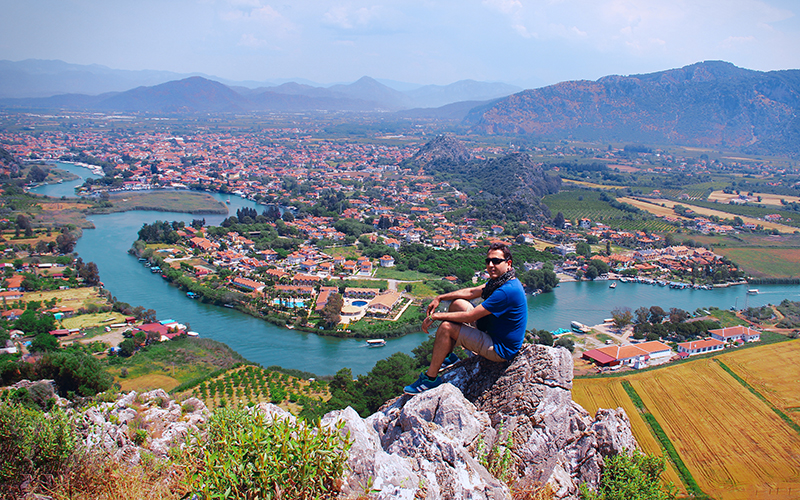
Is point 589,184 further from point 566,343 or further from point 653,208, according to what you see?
point 566,343

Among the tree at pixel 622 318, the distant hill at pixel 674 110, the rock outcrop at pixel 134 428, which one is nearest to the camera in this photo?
the rock outcrop at pixel 134 428

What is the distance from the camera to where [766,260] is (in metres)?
23.0

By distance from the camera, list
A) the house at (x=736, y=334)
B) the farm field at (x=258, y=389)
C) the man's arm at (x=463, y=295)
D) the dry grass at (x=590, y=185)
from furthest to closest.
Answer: the dry grass at (x=590, y=185), the house at (x=736, y=334), the farm field at (x=258, y=389), the man's arm at (x=463, y=295)

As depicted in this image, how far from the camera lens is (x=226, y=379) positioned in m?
10.7

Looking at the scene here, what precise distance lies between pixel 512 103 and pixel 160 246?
91.5 meters

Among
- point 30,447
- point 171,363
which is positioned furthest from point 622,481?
point 171,363

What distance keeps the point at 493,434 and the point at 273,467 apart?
1256 millimetres

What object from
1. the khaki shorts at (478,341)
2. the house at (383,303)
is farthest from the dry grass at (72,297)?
the khaki shorts at (478,341)

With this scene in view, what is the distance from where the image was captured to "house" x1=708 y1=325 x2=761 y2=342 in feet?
46.3

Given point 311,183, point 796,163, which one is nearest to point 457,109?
point 796,163

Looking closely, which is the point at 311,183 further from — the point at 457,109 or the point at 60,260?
the point at 457,109

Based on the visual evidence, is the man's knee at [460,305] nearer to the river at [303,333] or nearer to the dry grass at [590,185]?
the river at [303,333]

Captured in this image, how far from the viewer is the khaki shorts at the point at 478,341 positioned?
2.59 m

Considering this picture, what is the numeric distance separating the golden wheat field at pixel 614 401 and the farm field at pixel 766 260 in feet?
49.7
